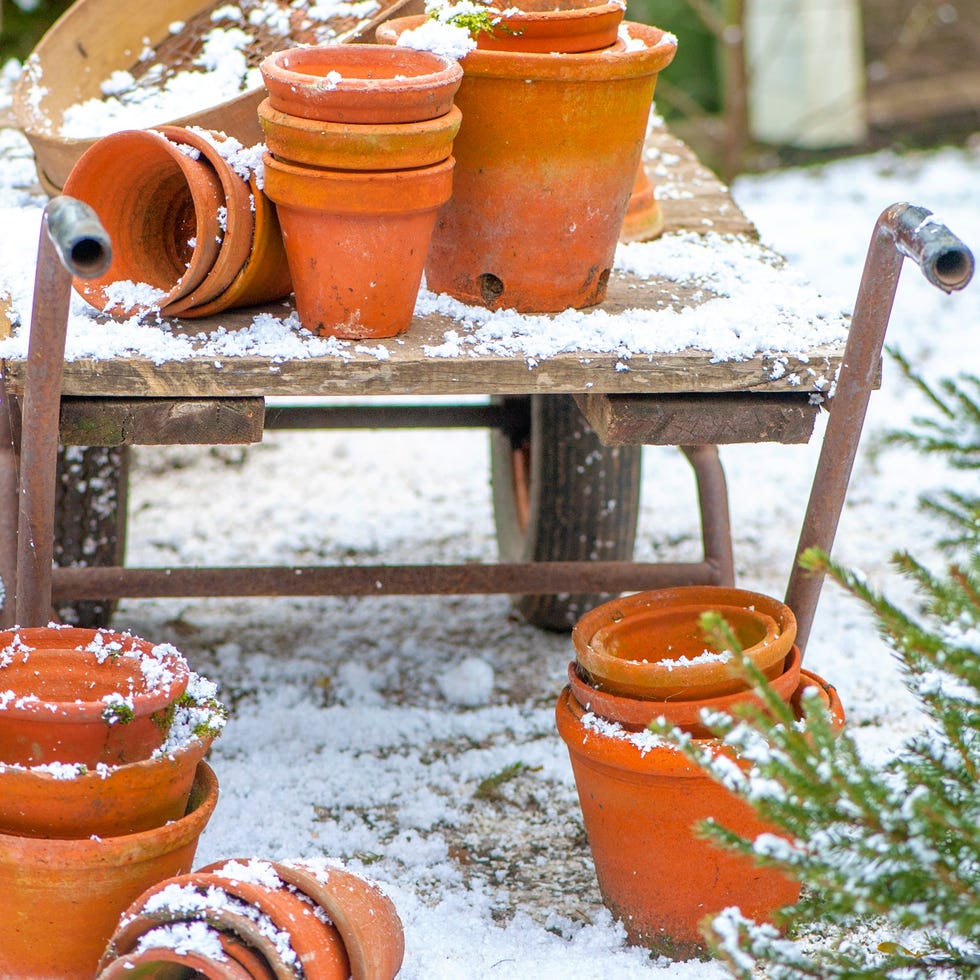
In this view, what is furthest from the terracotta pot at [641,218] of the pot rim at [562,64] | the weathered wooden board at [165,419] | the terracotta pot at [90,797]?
the terracotta pot at [90,797]

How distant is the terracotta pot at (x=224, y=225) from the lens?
5.34 feet

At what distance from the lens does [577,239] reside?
5.72 ft

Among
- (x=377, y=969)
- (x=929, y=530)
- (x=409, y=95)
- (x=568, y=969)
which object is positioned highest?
(x=409, y=95)

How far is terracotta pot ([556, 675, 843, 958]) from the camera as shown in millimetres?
1598

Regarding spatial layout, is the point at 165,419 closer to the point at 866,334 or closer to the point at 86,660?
the point at 86,660

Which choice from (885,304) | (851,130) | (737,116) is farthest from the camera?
(851,130)

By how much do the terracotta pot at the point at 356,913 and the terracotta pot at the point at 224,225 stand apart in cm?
69

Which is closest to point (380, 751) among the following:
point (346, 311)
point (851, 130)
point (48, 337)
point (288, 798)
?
point (288, 798)

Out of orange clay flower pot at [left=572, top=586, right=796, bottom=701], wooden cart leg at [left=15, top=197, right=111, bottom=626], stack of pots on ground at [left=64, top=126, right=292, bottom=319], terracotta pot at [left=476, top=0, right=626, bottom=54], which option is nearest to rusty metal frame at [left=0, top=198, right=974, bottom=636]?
wooden cart leg at [left=15, top=197, right=111, bottom=626]

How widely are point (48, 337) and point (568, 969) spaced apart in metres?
0.94

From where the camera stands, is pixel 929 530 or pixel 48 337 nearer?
pixel 48 337

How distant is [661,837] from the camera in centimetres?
163

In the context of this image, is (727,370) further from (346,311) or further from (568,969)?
(568,969)

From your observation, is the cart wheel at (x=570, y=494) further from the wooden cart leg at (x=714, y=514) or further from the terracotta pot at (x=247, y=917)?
the terracotta pot at (x=247, y=917)
